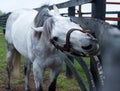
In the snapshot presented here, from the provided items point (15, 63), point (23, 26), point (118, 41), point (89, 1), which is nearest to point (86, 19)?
point (89, 1)

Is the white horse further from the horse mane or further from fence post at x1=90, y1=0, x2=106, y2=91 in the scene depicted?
fence post at x1=90, y1=0, x2=106, y2=91

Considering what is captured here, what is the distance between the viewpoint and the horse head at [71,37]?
7.84 ft

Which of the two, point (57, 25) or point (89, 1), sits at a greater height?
point (89, 1)

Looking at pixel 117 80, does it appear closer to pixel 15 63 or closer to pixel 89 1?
pixel 89 1

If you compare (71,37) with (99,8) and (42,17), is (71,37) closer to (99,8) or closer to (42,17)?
(99,8)

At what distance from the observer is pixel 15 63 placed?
5844 mm

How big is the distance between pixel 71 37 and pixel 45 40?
1058 millimetres

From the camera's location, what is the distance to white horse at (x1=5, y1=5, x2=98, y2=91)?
2.56 meters

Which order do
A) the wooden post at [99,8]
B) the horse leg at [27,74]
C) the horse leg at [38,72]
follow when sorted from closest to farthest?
the wooden post at [99,8] < the horse leg at [38,72] < the horse leg at [27,74]

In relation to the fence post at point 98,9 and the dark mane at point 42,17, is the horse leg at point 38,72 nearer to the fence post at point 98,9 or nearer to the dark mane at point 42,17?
the dark mane at point 42,17

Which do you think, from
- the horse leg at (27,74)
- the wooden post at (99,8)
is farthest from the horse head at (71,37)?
the horse leg at (27,74)

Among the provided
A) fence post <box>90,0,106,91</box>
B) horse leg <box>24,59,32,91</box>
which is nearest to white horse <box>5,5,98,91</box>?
horse leg <box>24,59,32,91</box>

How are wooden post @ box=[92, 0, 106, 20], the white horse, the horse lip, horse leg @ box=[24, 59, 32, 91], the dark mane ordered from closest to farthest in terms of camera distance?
the horse lip, the white horse, wooden post @ box=[92, 0, 106, 20], the dark mane, horse leg @ box=[24, 59, 32, 91]

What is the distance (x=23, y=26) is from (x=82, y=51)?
2371 millimetres
